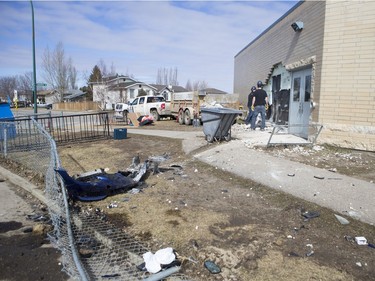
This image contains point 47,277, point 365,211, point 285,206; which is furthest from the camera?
point 285,206

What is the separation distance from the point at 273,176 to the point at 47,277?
4637 mm

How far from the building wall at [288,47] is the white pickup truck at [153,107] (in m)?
5.45

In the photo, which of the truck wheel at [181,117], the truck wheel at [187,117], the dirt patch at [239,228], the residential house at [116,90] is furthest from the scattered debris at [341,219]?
the residential house at [116,90]

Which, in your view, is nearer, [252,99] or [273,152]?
[273,152]

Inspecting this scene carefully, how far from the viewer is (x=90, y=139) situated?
42.8 ft

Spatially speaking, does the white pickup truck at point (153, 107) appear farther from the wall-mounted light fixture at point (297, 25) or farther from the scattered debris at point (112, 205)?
the scattered debris at point (112, 205)

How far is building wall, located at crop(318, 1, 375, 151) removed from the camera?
8062 mm

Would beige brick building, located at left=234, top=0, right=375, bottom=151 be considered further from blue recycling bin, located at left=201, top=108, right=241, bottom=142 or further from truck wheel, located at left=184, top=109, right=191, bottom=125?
truck wheel, located at left=184, top=109, right=191, bottom=125

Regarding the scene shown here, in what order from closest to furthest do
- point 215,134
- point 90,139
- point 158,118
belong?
point 215,134 < point 90,139 < point 158,118

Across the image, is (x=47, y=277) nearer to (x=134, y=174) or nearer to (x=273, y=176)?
(x=134, y=174)

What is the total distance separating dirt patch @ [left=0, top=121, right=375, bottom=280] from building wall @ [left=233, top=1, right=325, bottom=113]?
428cm

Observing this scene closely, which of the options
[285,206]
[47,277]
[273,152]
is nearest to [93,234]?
[47,277]

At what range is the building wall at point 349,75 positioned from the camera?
806 cm

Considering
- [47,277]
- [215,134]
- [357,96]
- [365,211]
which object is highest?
[357,96]
